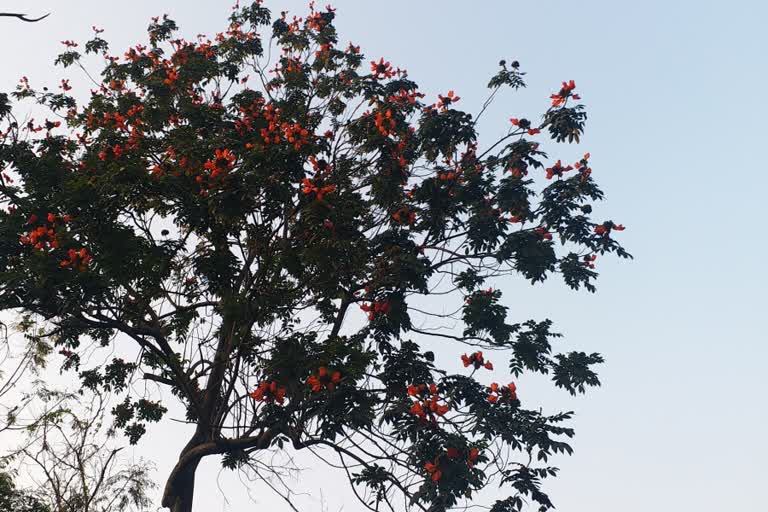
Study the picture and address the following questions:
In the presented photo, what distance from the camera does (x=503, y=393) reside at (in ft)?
26.3

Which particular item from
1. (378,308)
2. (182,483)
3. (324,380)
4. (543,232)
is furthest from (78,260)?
(543,232)

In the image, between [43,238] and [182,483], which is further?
[182,483]

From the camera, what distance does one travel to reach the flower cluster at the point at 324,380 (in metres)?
7.30

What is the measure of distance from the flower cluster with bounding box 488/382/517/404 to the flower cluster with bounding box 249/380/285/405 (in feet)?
7.78

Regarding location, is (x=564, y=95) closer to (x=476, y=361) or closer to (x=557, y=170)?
(x=557, y=170)

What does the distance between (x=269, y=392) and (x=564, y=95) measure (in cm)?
525

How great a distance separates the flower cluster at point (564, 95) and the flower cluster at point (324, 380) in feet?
15.0

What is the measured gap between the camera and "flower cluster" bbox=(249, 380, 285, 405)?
7.76m

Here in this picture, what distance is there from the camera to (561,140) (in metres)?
8.90

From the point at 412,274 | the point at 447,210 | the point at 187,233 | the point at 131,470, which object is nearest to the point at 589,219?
the point at 447,210

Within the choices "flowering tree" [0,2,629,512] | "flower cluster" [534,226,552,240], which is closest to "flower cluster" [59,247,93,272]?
"flowering tree" [0,2,629,512]

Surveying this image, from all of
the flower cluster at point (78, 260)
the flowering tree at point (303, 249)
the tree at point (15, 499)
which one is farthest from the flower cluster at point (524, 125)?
the tree at point (15, 499)

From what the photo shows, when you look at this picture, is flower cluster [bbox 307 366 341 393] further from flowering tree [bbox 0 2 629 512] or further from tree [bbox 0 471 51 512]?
tree [bbox 0 471 51 512]

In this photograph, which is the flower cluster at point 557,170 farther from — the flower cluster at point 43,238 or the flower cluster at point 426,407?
the flower cluster at point 43,238
